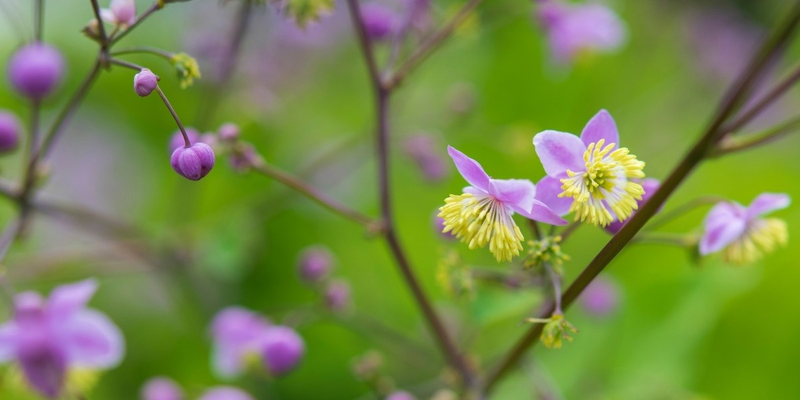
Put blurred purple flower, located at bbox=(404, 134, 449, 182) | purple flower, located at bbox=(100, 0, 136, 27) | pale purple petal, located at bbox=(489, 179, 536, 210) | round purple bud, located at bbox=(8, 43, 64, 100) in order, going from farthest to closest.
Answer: blurred purple flower, located at bbox=(404, 134, 449, 182) < round purple bud, located at bbox=(8, 43, 64, 100) < purple flower, located at bbox=(100, 0, 136, 27) < pale purple petal, located at bbox=(489, 179, 536, 210)

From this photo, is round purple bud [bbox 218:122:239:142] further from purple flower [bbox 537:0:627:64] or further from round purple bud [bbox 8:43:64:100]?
purple flower [bbox 537:0:627:64]

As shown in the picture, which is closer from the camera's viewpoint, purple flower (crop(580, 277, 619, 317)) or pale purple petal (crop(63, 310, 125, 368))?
pale purple petal (crop(63, 310, 125, 368))

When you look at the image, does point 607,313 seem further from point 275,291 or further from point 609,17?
point 275,291

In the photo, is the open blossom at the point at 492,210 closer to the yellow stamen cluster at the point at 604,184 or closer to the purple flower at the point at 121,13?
the yellow stamen cluster at the point at 604,184

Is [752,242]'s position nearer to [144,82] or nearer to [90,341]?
[144,82]

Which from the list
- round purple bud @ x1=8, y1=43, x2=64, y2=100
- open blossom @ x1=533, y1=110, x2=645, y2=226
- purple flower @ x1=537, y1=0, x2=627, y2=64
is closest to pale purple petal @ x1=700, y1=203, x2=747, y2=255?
open blossom @ x1=533, y1=110, x2=645, y2=226

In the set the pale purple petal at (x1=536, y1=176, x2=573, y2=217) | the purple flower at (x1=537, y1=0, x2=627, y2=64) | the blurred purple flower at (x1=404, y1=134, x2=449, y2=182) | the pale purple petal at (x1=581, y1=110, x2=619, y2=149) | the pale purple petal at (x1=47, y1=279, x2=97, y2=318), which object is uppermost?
the pale purple petal at (x1=581, y1=110, x2=619, y2=149)

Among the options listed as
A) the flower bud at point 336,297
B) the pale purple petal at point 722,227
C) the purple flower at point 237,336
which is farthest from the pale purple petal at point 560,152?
the purple flower at point 237,336
